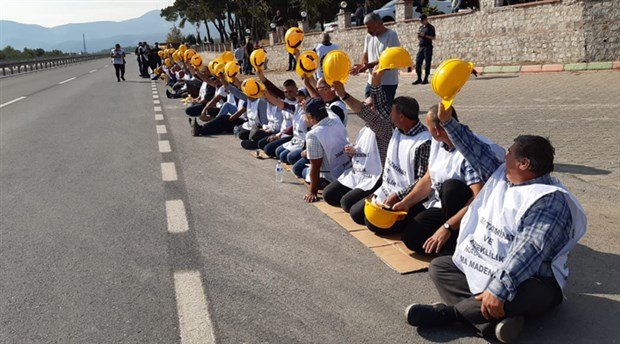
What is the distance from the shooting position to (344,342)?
11.1 ft

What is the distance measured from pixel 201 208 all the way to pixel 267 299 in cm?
255

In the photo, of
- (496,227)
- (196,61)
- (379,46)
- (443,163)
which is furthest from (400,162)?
(196,61)

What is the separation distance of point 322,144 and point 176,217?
1.80m

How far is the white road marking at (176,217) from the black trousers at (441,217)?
224cm

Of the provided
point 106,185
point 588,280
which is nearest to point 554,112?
point 588,280

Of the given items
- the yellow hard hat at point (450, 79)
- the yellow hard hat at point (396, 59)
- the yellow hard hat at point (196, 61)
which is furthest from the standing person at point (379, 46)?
the yellow hard hat at point (196, 61)

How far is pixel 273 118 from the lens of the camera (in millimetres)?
9820

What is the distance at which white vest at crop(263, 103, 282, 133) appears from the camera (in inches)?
383

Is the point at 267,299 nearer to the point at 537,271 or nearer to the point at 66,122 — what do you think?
the point at 537,271

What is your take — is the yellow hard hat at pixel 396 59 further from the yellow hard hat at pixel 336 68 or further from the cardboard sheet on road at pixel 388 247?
the cardboard sheet on road at pixel 388 247

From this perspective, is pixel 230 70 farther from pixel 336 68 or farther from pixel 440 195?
pixel 440 195

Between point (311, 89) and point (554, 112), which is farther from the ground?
point (311, 89)

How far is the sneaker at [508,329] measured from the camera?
10.7 ft

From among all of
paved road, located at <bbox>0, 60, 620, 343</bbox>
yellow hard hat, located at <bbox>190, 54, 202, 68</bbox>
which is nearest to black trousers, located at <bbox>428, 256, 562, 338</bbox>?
paved road, located at <bbox>0, 60, 620, 343</bbox>
